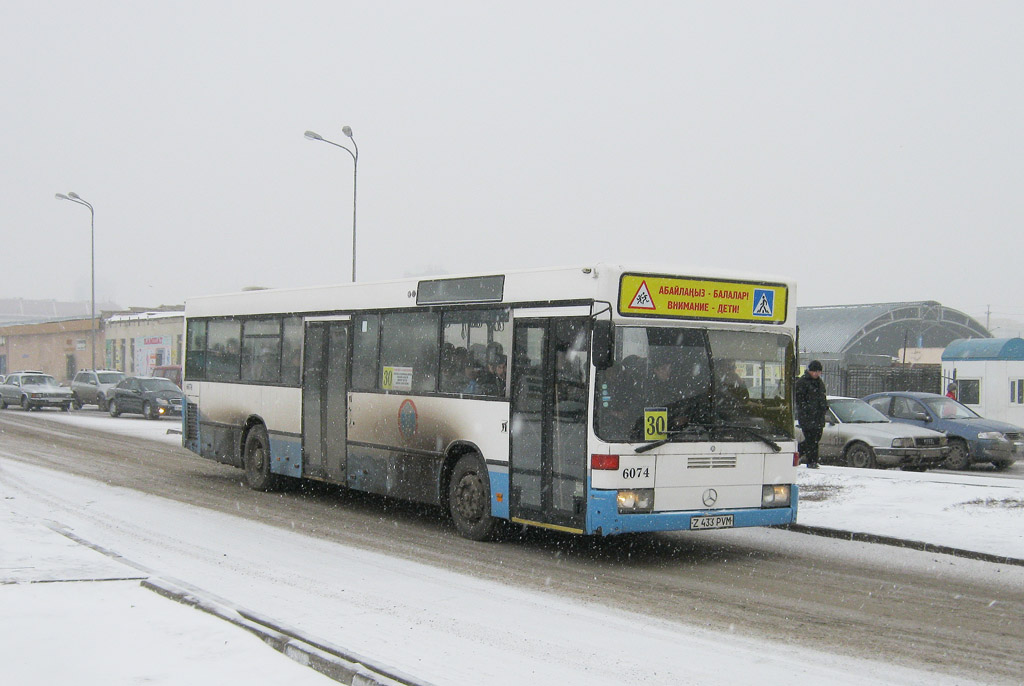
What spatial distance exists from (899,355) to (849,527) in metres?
52.6

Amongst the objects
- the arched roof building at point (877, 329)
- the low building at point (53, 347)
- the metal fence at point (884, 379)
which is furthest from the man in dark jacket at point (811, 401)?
the low building at point (53, 347)

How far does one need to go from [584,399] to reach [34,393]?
3923 cm

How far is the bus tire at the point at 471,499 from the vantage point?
36.9ft

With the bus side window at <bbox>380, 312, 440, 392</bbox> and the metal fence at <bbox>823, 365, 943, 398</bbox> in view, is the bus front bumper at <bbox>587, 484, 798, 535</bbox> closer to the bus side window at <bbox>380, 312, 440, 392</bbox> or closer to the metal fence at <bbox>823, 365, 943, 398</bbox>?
the bus side window at <bbox>380, 312, 440, 392</bbox>

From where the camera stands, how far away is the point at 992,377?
104 feet

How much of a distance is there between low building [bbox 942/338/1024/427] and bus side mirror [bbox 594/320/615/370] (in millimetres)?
25445

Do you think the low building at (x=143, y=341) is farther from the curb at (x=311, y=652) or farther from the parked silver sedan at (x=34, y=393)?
the curb at (x=311, y=652)

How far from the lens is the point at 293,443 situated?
49.4 feet

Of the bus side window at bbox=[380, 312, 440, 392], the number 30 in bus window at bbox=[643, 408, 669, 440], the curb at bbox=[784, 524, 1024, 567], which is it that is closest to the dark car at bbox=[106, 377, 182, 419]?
the bus side window at bbox=[380, 312, 440, 392]

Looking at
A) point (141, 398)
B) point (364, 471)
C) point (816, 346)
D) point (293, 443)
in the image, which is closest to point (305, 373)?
point (293, 443)

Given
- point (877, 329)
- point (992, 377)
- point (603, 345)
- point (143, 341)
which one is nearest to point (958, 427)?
point (992, 377)

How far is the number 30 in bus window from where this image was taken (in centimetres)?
997

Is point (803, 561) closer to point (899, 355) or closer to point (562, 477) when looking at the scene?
point (562, 477)

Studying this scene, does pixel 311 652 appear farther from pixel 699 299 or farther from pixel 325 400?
pixel 325 400
